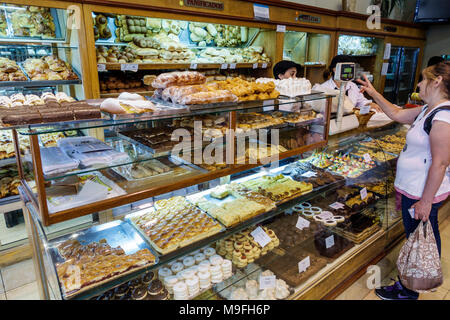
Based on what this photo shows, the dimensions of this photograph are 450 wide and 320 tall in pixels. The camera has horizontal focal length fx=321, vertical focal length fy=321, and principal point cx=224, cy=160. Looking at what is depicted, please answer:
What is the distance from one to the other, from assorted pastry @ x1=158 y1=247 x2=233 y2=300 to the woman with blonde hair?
4.81 feet

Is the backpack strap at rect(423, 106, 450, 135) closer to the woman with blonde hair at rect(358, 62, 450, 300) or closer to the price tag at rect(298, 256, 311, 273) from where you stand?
the woman with blonde hair at rect(358, 62, 450, 300)

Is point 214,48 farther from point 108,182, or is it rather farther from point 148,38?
point 108,182

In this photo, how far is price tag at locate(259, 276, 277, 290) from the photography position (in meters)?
2.23

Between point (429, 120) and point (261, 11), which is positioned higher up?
point (261, 11)

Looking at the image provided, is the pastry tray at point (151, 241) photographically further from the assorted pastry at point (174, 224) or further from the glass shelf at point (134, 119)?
the glass shelf at point (134, 119)

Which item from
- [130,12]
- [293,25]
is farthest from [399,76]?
[130,12]

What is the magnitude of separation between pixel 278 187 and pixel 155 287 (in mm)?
1237

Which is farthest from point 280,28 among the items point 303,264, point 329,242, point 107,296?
point 107,296

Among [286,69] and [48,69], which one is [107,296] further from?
[286,69]

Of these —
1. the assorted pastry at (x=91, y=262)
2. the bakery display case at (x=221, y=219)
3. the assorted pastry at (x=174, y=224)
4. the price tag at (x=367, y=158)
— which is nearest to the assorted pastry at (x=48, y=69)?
the bakery display case at (x=221, y=219)

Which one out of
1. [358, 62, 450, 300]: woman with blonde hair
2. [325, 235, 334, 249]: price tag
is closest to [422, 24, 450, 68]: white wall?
[358, 62, 450, 300]: woman with blonde hair

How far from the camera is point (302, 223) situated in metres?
2.74

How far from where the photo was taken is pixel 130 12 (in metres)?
3.24

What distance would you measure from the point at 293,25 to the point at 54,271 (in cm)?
447
